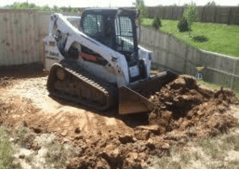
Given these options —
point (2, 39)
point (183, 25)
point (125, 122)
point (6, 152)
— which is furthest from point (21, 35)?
point (183, 25)

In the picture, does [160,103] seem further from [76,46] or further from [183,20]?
[183,20]

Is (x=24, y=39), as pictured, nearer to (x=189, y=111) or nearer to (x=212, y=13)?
(x=189, y=111)

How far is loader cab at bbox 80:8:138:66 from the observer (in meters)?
7.34

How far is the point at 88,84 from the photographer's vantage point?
709cm

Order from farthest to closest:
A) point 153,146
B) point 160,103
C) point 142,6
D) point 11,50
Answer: point 142,6 < point 11,50 < point 160,103 < point 153,146

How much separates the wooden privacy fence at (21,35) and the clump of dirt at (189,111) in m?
7.33

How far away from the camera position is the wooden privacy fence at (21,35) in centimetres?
1146

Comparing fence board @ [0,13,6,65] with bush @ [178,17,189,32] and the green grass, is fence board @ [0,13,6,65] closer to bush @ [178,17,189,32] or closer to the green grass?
the green grass

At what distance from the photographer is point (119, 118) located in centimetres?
672

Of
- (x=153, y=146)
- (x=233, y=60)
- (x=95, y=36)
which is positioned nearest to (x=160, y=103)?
(x=153, y=146)

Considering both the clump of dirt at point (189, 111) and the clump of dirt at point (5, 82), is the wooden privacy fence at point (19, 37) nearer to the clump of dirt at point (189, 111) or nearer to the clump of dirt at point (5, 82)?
the clump of dirt at point (5, 82)

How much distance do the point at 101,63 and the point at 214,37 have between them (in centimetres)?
1681

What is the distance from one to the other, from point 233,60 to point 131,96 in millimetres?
6113

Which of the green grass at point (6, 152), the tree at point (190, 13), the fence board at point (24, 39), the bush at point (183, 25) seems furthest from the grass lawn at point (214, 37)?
the green grass at point (6, 152)
